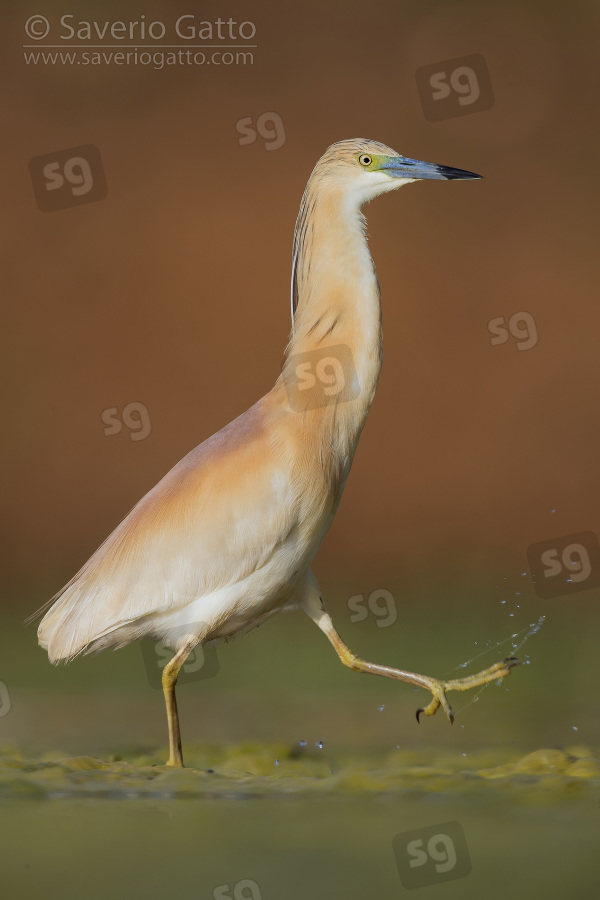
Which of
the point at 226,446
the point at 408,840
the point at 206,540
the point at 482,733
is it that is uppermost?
the point at 226,446

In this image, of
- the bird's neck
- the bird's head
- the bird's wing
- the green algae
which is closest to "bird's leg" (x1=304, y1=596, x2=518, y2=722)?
the green algae

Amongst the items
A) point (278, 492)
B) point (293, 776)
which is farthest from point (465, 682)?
point (278, 492)

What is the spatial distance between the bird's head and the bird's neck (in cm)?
3

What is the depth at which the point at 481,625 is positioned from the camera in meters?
3.87

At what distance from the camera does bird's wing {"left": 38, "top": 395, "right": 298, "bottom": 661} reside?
1.97 metres

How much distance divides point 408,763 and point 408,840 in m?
0.60

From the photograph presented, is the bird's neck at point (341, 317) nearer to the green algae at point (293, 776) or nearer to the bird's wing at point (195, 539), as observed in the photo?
the bird's wing at point (195, 539)

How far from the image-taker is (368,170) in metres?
2.04

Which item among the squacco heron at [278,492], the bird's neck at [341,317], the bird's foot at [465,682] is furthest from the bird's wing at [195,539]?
the bird's foot at [465,682]

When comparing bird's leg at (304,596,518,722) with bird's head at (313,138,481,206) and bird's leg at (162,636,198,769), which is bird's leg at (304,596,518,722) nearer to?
bird's leg at (162,636,198,769)

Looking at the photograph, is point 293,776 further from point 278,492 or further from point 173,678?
point 278,492

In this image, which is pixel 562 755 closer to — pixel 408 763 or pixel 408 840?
pixel 408 763

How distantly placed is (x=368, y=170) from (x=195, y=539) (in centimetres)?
73

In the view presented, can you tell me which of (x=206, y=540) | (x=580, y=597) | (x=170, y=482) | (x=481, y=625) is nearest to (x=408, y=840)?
(x=206, y=540)
